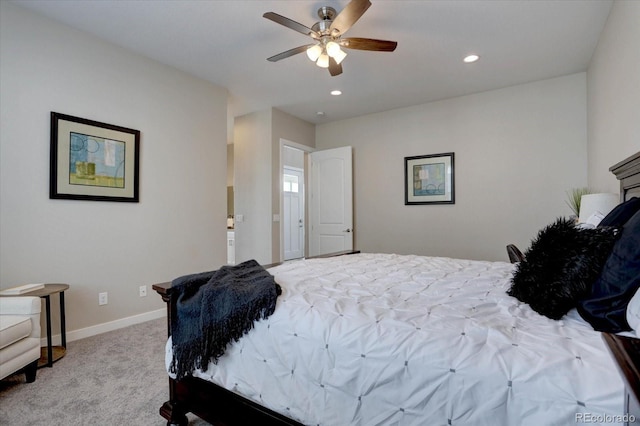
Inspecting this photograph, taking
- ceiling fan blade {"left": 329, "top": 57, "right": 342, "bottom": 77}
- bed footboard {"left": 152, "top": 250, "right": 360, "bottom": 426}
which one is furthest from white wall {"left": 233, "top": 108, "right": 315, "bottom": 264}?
bed footboard {"left": 152, "top": 250, "right": 360, "bottom": 426}

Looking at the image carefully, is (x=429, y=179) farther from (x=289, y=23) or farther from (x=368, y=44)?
(x=289, y=23)

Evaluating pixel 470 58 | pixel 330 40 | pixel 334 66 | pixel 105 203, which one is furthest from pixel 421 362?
pixel 470 58

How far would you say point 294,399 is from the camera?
1.18 meters

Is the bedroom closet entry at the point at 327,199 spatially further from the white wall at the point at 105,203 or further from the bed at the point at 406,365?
the bed at the point at 406,365

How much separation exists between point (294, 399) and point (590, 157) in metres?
4.12

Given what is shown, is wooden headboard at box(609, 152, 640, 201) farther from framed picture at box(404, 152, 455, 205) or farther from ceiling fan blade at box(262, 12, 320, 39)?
framed picture at box(404, 152, 455, 205)

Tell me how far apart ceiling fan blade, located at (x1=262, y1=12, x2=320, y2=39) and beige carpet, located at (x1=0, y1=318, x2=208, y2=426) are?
8.14 ft

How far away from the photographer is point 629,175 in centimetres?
181

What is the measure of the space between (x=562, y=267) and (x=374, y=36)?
2.59 metres

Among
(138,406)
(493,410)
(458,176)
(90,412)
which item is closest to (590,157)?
(458,176)

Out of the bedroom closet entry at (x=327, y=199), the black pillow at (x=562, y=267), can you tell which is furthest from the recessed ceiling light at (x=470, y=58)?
the black pillow at (x=562, y=267)

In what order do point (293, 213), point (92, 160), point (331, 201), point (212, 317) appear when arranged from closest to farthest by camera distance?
point (212, 317), point (92, 160), point (331, 201), point (293, 213)

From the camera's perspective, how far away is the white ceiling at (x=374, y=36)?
253 centimetres

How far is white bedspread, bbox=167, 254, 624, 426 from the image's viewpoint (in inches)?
31.9
